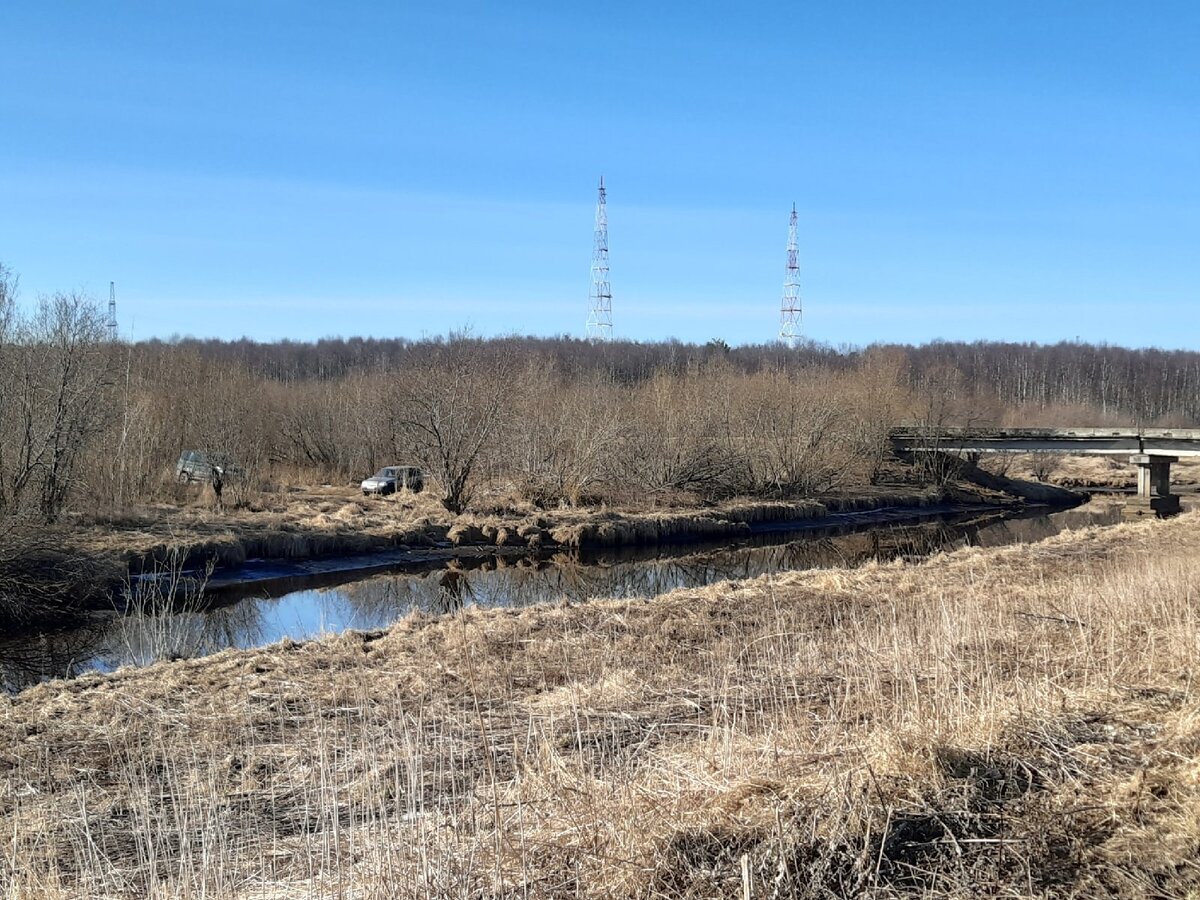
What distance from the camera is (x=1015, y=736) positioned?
18.6 feet

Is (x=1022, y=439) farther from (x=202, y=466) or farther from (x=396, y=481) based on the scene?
(x=202, y=466)

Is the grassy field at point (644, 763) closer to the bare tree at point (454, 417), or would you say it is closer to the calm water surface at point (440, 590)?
the calm water surface at point (440, 590)

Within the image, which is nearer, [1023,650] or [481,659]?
[1023,650]

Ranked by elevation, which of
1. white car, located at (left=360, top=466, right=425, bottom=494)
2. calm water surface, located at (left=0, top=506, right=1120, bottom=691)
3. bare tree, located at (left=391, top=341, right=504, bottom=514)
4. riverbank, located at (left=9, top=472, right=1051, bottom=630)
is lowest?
calm water surface, located at (left=0, top=506, right=1120, bottom=691)

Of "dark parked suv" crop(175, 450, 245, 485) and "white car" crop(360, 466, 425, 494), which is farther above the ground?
"dark parked suv" crop(175, 450, 245, 485)

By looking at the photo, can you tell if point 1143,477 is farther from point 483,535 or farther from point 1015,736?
point 1015,736

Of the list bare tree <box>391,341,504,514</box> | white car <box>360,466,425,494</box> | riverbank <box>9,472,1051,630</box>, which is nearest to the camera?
riverbank <box>9,472,1051,630</box>

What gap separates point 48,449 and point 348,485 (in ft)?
54.8

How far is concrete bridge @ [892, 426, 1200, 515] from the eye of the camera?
4131cm

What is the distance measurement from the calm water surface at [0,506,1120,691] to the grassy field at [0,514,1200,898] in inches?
150

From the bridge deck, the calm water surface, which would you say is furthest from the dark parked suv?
the bridge deck

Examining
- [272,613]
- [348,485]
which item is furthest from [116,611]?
[348,485]

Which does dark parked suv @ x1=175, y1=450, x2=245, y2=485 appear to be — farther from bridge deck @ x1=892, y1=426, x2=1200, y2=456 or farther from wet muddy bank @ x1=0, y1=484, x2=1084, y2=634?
bridge deck @ x1=892, y1=426, x2=1200, y2=456

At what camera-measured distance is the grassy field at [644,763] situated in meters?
4.26
